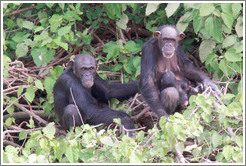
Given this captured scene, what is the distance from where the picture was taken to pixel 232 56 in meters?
6.29

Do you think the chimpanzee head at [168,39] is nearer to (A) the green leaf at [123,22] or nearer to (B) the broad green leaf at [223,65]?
(B) the broad green leaf at [223,65]

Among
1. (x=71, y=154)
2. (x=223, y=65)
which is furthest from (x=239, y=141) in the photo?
(x=71, y=154)

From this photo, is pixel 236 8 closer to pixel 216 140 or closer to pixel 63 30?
pixel 216 140

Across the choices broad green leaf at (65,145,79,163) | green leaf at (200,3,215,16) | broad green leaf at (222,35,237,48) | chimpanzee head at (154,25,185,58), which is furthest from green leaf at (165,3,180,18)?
broad green leaf at (65,145,79,163)

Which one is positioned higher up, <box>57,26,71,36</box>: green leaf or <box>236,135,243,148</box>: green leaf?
<box>57,26,71,36</box>: green leaf

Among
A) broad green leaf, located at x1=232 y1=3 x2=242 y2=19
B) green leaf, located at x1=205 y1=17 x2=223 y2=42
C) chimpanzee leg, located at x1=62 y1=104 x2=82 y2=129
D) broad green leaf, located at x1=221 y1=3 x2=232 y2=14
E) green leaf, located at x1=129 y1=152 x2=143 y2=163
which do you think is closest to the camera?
green leaf, located at x1=129 y1=152 x2=143 y2=163

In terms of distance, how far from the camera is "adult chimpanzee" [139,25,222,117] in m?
6.32

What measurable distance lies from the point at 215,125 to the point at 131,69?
1.87 metres

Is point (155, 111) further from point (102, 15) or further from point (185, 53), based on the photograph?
point (102, 15)

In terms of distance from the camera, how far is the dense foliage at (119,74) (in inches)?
198

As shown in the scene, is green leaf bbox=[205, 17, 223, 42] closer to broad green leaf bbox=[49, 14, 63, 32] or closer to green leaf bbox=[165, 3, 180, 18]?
green leaf bbox=[165, 3, 180, 18]

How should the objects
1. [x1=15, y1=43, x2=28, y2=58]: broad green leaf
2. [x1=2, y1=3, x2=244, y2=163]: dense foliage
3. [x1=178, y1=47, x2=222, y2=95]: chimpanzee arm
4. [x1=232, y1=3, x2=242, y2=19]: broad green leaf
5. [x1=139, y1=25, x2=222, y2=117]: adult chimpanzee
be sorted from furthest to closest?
[x1=15, y1=43, x2=28, y2=58]: broad green leaf < [x1=178, y1=47, x2=222, y2=95]: chimpanzee arm < [x1=139, y1=25, x2=222, y2=117]: adult chimpanzee < [x1=232, y1=3, x2=242, y2=19]: broad green leaf < [x1=2, y1=3, x2=244, y2=163]: dense foliage

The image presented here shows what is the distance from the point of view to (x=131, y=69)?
7246mm

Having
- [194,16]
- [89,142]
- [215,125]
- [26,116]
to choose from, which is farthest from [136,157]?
[26,116]
